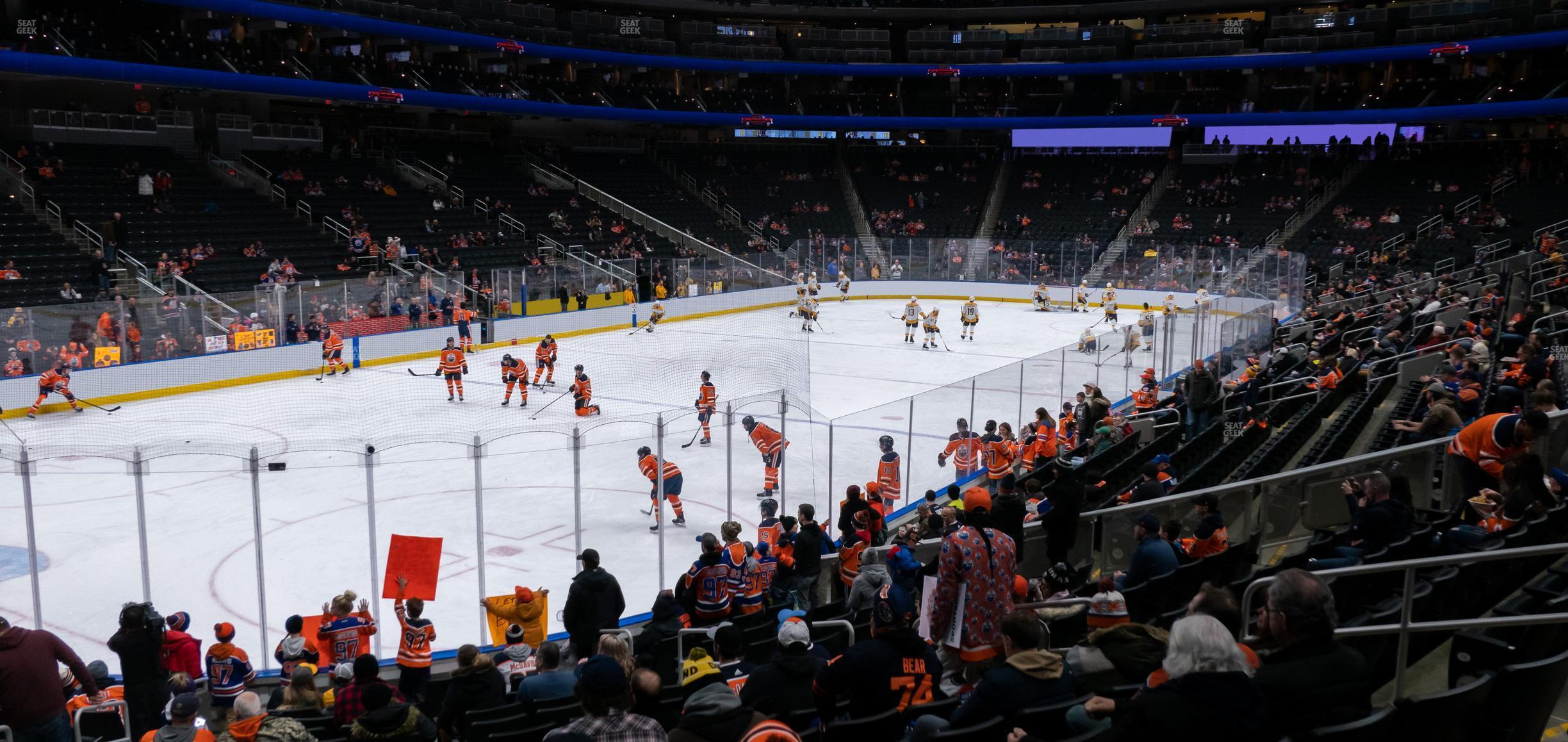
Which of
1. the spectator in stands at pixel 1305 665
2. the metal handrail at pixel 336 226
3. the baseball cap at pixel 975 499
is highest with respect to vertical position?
the metal handrail at pixel 336 226

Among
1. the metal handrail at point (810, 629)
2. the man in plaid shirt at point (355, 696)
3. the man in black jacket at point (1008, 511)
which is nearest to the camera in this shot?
the man in plaid shirt at point (355, 696)

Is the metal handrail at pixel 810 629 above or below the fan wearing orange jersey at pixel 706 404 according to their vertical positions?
below

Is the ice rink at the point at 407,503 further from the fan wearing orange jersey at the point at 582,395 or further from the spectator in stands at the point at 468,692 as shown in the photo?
the spectator in stands at the point at 468,692

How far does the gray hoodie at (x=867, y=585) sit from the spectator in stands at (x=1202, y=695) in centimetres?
361

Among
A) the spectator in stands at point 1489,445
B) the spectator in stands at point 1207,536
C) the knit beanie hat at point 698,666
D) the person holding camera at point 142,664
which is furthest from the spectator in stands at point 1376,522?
the person holding camera at point 142,664

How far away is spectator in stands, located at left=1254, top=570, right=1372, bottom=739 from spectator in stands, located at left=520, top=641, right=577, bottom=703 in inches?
128

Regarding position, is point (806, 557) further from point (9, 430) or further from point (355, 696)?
point (9, 430)

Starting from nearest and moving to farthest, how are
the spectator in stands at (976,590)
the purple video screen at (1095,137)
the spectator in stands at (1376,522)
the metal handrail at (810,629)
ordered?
the spectator in stands at (976,590)
the spectator in stands at (1376,522)
the metal handrail at (810,629)
the purple video screen at (1095,137)

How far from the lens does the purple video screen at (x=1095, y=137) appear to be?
4516cm

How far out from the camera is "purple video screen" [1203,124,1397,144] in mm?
41037

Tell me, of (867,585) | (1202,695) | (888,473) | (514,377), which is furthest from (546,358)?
(1202,695)

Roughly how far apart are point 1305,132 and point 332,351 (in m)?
36.5

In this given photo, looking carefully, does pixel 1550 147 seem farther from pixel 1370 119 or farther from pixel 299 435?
pixel 299 435

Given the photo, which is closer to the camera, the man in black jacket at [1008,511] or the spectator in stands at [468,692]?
the spectator in stands at [468,692]
